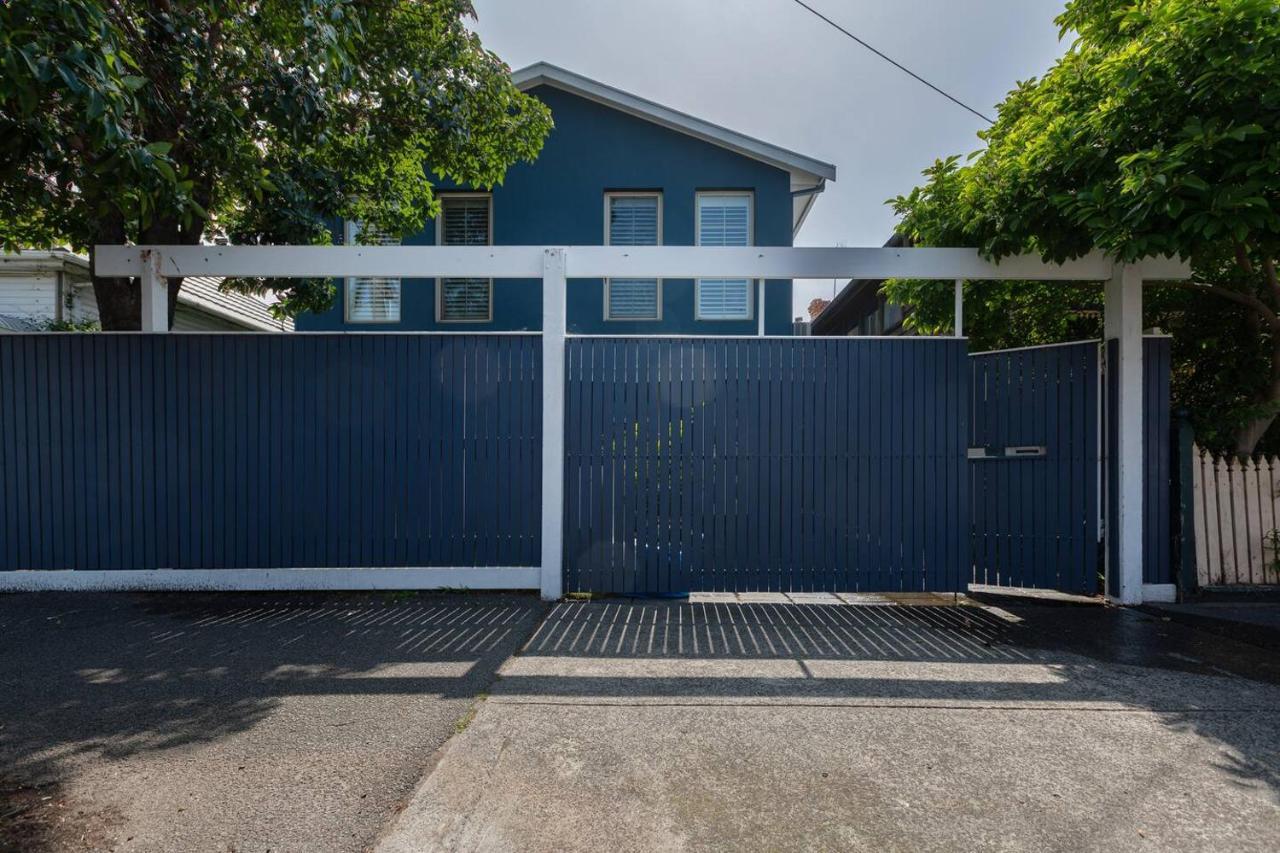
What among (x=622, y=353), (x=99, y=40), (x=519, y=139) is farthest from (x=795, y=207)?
(x=99, y=40)

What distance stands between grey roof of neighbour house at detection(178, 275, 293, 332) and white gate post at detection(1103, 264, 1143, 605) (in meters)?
11.8

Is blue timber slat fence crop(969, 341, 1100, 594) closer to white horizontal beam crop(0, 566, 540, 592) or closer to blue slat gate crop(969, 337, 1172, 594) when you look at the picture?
blue slat gate crop(969, 337, 1172, 594)

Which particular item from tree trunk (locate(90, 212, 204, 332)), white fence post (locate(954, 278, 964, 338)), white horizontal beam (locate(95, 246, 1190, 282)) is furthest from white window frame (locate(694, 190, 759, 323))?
tree trunk (locate(90, 212, 204, 332))

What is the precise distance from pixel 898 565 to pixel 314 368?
571 centimetres

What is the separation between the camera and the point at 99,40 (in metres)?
3.92

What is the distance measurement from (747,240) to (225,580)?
8.19 m

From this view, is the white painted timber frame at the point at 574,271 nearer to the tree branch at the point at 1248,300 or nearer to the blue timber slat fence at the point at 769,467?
the blue timber slat fence at the point at 769,467

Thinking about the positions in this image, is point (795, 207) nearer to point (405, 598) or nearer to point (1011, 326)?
point (1011, 326)

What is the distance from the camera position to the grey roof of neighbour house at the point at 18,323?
34.0 ft

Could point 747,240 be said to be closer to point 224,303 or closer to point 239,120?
point 239,120

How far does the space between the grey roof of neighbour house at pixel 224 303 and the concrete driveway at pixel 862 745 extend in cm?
1017

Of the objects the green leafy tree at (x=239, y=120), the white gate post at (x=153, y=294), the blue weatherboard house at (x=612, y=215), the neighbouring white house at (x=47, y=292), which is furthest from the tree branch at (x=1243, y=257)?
the neighbouring white house at (x=47, y=292)

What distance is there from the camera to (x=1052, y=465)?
6281 mm

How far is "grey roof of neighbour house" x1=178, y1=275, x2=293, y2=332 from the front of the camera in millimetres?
12457
